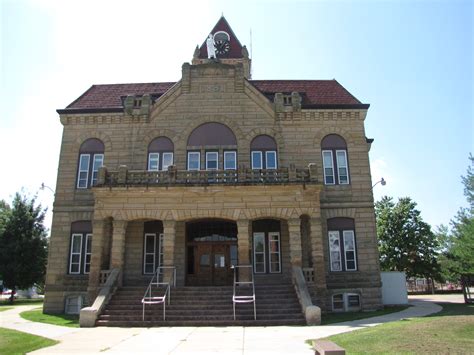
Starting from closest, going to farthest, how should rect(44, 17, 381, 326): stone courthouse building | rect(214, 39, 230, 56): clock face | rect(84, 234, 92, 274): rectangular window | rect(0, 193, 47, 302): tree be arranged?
1. rect(44, 17, 381, 326): stone courthouse building
2. rect(84, 234, 92, 274): rectangular window
3. rect(0, 193, 47, 302): tree
4. rect(214, 39, 230, 56): clock face

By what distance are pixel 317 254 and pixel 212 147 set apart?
8.88 meters

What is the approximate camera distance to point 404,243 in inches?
1641

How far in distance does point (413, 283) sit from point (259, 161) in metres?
30.5

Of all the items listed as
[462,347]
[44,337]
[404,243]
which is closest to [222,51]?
[404,243]

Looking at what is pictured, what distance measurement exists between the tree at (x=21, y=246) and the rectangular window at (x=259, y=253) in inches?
834

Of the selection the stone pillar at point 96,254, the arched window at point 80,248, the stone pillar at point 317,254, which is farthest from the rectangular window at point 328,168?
the arched window at point 80,248

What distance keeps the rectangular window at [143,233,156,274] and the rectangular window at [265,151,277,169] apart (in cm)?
793

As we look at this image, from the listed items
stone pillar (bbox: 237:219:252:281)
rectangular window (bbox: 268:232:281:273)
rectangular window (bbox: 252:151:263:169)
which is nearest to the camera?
stone pillar (bbox: 237:219:252:281)

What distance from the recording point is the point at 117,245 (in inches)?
774

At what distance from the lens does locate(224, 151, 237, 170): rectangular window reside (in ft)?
75.9

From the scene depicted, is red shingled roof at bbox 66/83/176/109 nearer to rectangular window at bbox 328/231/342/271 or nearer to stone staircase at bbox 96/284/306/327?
stone staircase at bbox 96/284/306/327

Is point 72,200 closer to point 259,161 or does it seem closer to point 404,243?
point 259,161

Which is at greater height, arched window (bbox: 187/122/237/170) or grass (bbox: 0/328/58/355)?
arched window (bbox: 187/122/237/170)

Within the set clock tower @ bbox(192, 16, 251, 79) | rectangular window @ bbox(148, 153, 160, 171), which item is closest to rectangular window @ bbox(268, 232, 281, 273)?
rectangular window @ bbox(148, 153, 160, 171)
